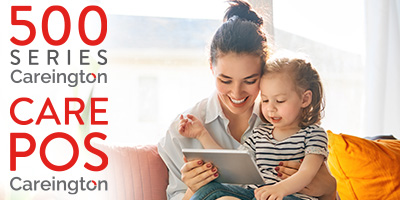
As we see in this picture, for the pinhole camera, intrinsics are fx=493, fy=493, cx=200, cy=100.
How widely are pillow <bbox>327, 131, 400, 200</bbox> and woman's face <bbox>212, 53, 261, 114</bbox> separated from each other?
2.02 feet

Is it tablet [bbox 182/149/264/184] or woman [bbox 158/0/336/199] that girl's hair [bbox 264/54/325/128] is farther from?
tablet [bbox 182/149/264/184]

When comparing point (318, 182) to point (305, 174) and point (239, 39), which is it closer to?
point (305, 174)

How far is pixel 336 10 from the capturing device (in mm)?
3070

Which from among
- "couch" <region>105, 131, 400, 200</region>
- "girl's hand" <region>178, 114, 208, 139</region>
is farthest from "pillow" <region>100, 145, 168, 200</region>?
"girl's hand" <region>178, 114, 208, 139</region>

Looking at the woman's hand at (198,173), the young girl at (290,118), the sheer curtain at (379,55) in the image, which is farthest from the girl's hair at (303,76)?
the sheer curtain at (379,55)

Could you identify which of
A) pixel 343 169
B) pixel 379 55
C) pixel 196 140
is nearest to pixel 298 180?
pixel 196 140

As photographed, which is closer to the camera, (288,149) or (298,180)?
(298,180)

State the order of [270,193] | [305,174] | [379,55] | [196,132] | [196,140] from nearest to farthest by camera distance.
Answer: [270,193], [305,174], [196,132], [196,140], [379,55]

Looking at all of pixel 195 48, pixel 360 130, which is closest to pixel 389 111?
pixel 360 130

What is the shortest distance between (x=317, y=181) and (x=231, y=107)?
393mm

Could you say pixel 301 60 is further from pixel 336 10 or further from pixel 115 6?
pixel 336 10

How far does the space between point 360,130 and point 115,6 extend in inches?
66.4

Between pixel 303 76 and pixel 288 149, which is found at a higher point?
pixel 303 76

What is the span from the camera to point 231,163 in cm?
151
